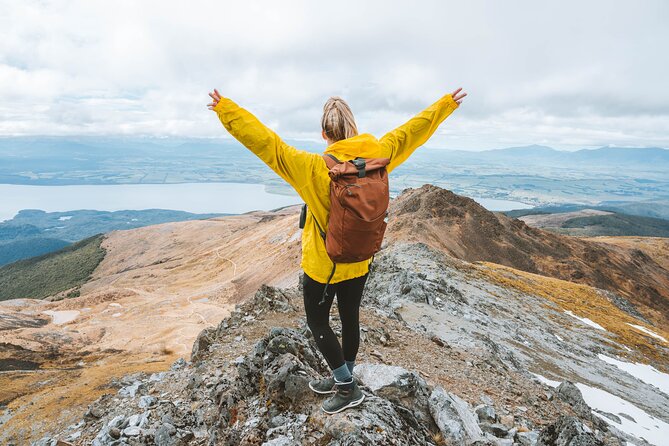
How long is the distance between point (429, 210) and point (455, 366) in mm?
43727

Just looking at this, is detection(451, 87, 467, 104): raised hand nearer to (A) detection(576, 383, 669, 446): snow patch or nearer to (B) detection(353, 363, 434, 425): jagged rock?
(B) detection(353, 363, 434, 425): jagged rock

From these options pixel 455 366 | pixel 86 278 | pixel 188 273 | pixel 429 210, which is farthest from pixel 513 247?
pixel 86 278

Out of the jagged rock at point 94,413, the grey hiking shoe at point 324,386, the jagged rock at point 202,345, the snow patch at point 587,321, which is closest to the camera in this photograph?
the grey hiking shoe at point 324,386

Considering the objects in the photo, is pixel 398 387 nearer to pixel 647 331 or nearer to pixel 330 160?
pixel 330 160

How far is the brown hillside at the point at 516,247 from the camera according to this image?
152ft

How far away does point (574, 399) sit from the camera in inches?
416

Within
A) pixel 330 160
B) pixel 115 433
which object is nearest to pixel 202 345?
pixel 115 433

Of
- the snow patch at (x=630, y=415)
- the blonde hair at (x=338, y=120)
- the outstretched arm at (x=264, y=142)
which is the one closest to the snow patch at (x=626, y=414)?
the snow patch at (x=630, y=415)

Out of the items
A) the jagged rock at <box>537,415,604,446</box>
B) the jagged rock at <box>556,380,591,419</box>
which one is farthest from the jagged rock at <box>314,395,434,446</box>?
the jagged rock at <box>556,380,591,419</box>

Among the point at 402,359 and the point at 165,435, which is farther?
the point at 402,359

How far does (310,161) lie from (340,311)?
1946mm

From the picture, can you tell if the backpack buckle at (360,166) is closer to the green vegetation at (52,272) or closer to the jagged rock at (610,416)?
the jagged rock at (610,416)

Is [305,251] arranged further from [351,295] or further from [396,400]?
[396,400]

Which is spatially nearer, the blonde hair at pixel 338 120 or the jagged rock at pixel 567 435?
the blonde hair at pixel 338 120
